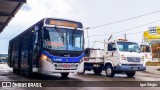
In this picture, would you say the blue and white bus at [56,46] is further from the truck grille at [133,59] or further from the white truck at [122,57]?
the truck grille at [133,59]

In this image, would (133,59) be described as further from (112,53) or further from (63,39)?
(63,39)

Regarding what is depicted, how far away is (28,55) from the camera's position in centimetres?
1559

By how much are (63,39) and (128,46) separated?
5.00 m

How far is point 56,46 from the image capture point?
13.4 m

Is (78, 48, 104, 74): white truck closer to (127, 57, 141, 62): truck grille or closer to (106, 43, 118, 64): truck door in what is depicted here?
(106, 43, 118, 64): truck door

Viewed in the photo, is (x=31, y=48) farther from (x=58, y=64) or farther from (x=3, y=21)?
(x=3, y=21)

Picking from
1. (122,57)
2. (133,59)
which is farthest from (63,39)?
(133,59)

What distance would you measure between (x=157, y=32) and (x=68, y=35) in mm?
31554

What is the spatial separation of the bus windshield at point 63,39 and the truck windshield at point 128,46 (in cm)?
343

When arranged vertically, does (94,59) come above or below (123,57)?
below

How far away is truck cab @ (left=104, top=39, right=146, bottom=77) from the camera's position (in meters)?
16.2

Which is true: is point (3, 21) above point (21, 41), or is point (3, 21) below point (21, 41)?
above

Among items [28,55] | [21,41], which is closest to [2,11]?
[21,41]

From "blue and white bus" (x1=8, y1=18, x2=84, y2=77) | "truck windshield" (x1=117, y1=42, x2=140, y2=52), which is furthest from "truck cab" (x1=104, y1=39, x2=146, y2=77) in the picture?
"blue and white bus" (x1=8, y1=18, x2=84, y2=77)
